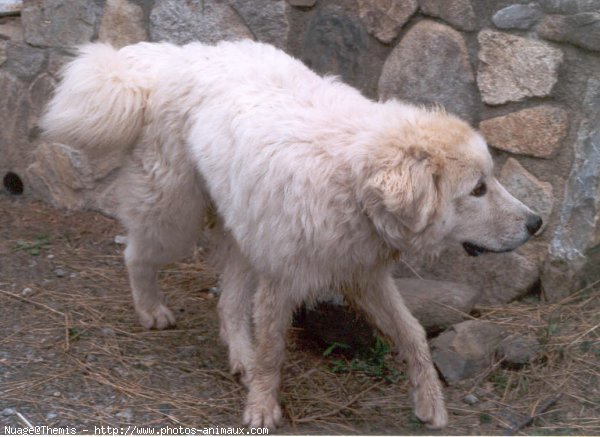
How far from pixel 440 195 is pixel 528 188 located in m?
1.21

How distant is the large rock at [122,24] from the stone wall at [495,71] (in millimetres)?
28

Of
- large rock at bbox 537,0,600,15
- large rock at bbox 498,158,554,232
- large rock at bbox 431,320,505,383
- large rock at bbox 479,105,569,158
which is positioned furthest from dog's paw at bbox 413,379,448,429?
large rock at bbox 537,0,600,15

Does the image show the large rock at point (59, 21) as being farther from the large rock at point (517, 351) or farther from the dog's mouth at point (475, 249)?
the large rock at point (517, 351)

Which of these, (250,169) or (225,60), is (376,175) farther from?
(225,60)

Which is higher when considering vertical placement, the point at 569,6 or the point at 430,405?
the point at 569,6

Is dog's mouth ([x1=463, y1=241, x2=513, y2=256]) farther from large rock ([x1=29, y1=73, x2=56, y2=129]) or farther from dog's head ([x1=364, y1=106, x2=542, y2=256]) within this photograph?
large rock ([x1=29, y1=73, x2=56, y2=129])

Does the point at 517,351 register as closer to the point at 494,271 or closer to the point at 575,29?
the point at 494,271

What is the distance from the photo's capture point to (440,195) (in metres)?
3.56

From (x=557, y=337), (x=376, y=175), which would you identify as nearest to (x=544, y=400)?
(x=557, y=337)

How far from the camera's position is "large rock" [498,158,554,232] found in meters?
4.57

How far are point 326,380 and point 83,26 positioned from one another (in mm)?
2795

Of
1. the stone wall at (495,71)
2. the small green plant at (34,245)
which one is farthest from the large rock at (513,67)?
the small green plant at (34,245)

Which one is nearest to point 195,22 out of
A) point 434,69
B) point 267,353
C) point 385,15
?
point 385,15

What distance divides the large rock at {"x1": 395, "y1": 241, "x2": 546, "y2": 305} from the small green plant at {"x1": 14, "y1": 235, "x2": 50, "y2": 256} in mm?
2298
